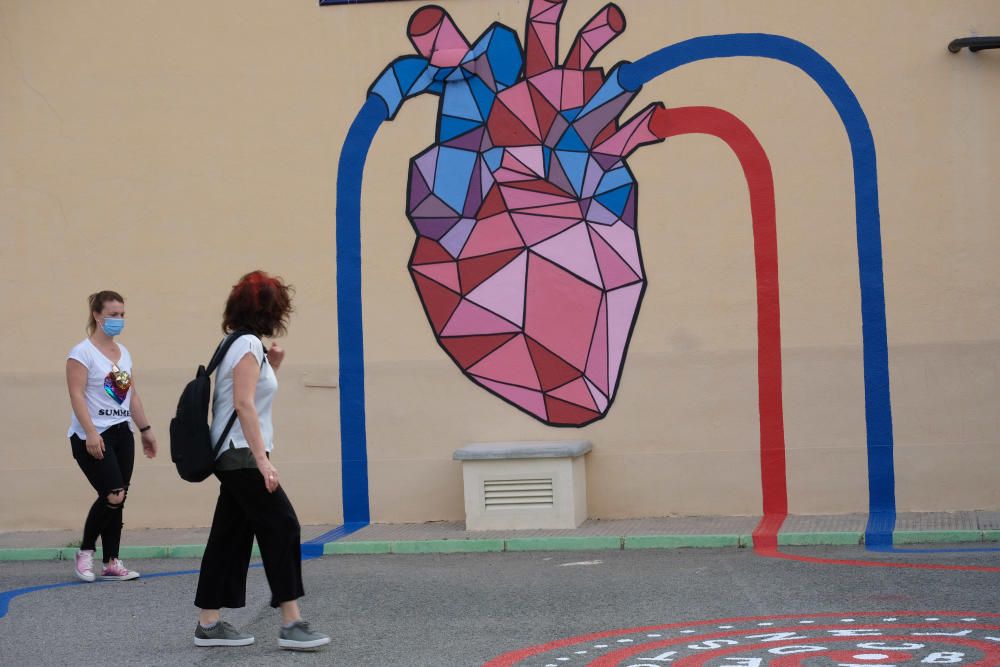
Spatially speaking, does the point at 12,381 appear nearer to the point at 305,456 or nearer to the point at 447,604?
the point at 305,456

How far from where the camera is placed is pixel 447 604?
704 cm

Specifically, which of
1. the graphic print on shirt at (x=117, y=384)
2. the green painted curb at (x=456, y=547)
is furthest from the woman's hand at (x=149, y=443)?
the green painted curb at (x=456, y=547)

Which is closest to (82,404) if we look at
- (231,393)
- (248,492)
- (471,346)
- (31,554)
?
(31,554)

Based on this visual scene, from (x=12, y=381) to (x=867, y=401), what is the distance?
7081 millimetres

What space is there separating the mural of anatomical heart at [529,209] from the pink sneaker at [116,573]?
321 cm

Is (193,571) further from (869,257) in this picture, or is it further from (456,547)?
(869,257)

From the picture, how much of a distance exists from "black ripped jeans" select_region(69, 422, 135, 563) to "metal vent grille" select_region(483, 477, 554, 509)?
274 cm

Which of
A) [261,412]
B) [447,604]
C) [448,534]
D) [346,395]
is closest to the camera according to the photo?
[261,412]

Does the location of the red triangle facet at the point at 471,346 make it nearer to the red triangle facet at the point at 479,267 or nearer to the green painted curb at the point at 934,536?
the red triangle facet at the point at 479,267

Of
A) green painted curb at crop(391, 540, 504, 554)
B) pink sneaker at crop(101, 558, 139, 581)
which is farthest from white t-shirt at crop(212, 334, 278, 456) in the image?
green painted curb at crop(391, 540, 504, 554)

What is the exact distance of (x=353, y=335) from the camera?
414 inches

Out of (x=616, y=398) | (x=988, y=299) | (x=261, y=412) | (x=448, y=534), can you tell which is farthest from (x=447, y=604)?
(x=988, y=299)

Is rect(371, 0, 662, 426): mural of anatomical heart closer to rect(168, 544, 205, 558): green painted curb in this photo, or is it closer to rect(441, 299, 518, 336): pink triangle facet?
rect(441, 299, 518, 336): pink triangle facet

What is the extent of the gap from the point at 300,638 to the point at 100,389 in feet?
9.94
